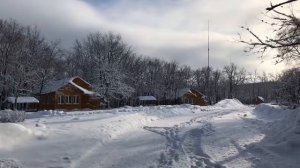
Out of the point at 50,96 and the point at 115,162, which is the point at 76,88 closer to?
the point at 50,96

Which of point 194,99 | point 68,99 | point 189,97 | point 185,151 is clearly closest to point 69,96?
point 68,99

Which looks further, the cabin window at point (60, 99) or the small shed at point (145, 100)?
the small shed at point (145, 100)

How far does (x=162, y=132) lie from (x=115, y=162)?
7773mm

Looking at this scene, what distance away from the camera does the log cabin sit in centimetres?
6894

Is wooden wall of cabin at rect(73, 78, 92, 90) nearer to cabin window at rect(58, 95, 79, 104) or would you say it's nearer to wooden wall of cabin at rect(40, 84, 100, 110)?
wooden wall of cabin at rect(40, 84, 100, 110)

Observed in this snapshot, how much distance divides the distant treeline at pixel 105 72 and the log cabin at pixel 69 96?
1.44 meters

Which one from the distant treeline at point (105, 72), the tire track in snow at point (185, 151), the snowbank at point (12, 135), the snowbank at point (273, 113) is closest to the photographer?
the tire track in snow at point (185, 151)

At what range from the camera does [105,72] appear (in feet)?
251

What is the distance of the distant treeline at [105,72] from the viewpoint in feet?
207

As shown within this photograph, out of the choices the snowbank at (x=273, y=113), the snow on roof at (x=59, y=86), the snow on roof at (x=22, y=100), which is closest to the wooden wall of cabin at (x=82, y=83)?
the snow on roof at (x=59, y=86)

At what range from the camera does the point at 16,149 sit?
13.6 metres

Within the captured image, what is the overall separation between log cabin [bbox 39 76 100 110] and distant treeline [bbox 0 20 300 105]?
144 cm

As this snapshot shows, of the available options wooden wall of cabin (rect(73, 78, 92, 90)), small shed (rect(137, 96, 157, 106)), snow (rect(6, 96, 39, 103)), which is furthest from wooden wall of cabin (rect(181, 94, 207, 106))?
snow (rect(6, 96, 39, 103))

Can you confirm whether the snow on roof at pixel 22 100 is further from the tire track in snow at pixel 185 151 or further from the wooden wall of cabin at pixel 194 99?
the tire track in snow at pixel 185 151
